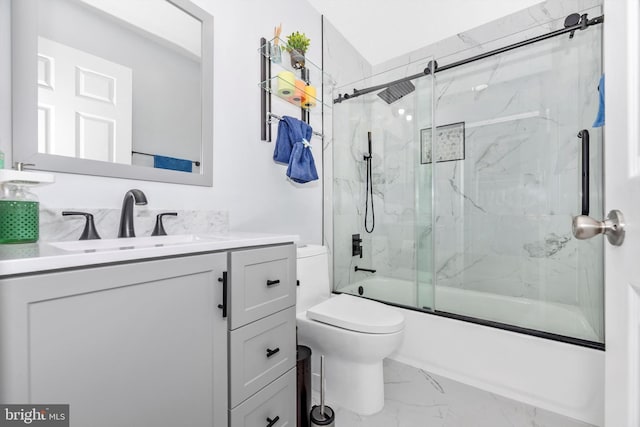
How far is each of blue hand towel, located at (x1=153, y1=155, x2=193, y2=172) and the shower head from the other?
1.73m

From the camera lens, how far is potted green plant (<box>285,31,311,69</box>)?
1792 mm

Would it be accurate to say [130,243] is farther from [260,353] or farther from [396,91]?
[396,91]

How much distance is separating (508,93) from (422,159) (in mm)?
768

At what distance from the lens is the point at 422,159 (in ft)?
7.34

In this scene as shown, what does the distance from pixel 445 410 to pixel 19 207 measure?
1902 mm

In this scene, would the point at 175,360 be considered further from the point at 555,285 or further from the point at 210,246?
the point at 555,285

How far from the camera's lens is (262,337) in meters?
1.00

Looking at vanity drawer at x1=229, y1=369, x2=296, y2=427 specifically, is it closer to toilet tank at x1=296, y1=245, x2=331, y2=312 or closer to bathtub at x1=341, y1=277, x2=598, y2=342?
toilet tank at x1=296, y1=245, x2=331, y2=312

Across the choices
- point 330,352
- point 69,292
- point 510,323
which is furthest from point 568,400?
point 69,292

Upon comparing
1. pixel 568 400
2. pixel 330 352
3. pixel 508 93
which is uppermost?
pixel 508 93

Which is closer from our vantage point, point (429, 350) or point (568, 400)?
point (568, 400)

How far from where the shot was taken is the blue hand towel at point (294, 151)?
1728mm

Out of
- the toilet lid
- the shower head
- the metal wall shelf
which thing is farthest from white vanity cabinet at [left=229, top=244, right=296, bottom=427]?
the shower head

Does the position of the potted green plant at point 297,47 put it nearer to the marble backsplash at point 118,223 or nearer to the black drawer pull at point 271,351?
the marble backsplash at point 118,223
